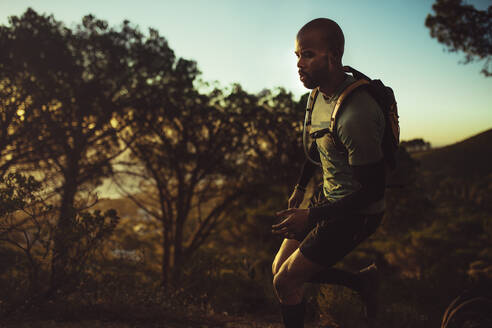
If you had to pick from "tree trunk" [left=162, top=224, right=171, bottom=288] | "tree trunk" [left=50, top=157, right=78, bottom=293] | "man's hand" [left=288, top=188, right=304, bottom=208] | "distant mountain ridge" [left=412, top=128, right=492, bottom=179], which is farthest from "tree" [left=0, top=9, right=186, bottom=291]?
"distant mountain ridge" [left=412, top=128, right=492, bottom=179]

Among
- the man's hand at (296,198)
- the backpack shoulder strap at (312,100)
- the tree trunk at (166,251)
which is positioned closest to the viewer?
the backpack shoulder strap at (312,100)

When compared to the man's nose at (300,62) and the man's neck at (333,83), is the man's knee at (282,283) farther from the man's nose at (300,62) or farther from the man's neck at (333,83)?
the man's nose at (300,62)

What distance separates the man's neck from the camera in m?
1.80

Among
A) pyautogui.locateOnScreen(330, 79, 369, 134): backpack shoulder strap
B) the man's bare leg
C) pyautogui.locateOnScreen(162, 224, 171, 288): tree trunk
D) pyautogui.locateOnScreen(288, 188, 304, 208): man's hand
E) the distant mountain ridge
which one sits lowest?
pyautogui.locateOnScreen(162, 224, 171, 288): tree trunk

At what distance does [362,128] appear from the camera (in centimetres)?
147

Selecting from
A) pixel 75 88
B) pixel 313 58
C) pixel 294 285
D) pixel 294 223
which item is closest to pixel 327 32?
pixel 313 58

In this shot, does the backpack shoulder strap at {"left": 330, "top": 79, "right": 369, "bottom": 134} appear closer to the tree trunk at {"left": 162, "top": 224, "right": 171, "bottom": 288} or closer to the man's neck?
the man's neck

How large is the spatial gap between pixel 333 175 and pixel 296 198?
638mm

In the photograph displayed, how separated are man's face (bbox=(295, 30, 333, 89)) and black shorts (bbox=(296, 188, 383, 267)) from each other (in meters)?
0.82

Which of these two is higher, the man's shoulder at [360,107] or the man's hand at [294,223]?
the man's shoulder at [360,107]

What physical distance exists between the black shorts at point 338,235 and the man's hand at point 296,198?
626 mm

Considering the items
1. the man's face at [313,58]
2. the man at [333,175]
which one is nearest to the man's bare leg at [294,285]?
the man at [333,175]

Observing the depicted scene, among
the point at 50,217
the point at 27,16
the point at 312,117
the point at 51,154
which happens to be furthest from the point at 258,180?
the point at 312,117

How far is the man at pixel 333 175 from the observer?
58.9 inches
